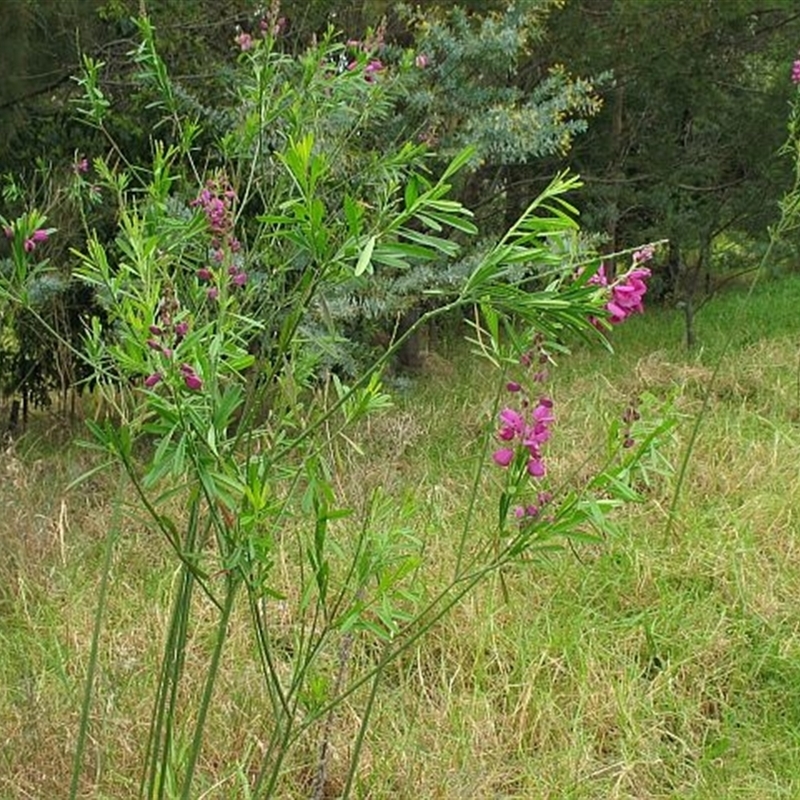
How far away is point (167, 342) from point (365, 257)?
1.03 ft

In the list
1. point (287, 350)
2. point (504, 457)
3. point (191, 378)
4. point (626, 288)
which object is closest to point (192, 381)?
point (191, 378)

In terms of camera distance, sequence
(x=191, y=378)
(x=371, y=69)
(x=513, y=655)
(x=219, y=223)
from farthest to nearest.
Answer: (x=513, y=655)
(x=371, y=69)
(x=219, y=223)
(x=191, y=378)

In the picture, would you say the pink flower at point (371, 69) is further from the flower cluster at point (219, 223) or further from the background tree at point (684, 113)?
the background tree at point (684, 113)

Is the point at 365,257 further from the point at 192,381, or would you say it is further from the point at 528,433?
the point at 528,433

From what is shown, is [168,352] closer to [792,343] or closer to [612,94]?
[792,343]

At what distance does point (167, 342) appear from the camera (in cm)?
129

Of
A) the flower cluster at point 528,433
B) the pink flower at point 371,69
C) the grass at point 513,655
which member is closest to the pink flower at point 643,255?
the flower cluster at point 528,433

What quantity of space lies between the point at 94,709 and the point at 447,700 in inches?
31.9

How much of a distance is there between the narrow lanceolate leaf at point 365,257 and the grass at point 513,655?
504 millimetres

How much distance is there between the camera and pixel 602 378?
5461 millimetres

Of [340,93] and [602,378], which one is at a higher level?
[340,93]

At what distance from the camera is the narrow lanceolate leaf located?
1.09 metres

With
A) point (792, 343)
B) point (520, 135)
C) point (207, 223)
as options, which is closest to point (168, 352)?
point (207, 223)

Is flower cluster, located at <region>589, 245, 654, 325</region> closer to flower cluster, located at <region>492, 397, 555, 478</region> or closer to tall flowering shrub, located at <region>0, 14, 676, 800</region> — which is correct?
tall flowering shrub, located at <region>0, 14, 676, 800</region>
